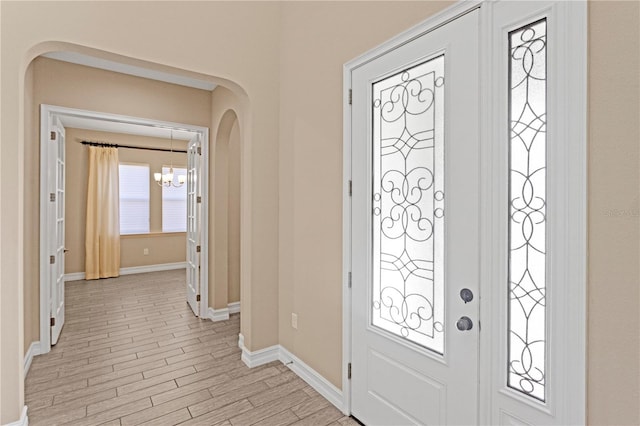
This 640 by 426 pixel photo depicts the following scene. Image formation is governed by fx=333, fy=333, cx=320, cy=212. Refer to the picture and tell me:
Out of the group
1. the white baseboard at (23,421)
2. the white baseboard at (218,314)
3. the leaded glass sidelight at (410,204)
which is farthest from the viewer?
the white baseboard at (218,314)

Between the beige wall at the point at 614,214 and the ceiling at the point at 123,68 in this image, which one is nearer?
the beige wall at the point at 614,214

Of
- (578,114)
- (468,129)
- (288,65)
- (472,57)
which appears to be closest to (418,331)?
(468,129)

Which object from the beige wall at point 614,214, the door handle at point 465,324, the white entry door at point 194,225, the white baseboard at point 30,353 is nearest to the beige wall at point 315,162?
the door handle at point 465,324

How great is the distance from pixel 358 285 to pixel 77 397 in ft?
7.57

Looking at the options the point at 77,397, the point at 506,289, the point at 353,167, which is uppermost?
the point at 353,167

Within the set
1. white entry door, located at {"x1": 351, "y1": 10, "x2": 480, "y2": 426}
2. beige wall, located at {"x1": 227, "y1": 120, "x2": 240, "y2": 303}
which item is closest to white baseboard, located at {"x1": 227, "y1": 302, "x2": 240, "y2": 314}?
beige wall, located at {"x1": 227, "y1": 120, "x2": 240, "y2": 303}

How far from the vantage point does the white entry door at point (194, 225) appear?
14.3 feet

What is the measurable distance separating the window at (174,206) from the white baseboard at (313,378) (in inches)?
221

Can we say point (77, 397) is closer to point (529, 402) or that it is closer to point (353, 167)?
point (353, 167)

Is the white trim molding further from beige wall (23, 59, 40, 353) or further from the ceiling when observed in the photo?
the ceiling

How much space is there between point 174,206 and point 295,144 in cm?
582

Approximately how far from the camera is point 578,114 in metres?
1.21

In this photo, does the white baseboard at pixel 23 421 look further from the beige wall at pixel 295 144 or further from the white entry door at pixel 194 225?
the white entry door at pixel 194 225

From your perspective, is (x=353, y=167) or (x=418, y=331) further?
(x=353, y=167)
